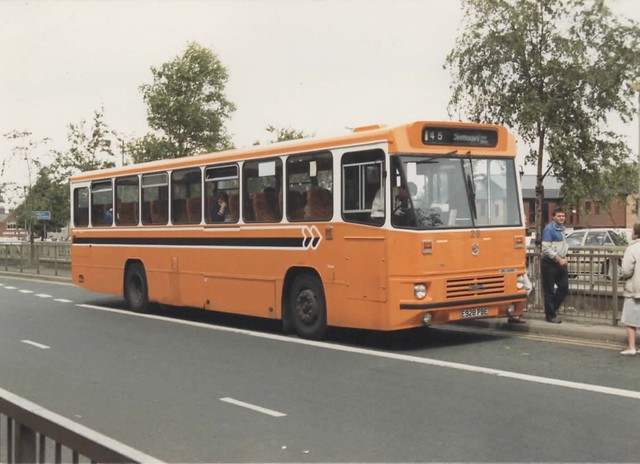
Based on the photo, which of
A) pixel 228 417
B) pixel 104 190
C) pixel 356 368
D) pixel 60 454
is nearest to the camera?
pixel 60 454

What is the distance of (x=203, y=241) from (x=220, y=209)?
2.55ft

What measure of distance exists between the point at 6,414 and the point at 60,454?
1.20 feet

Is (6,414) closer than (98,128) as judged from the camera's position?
Yes

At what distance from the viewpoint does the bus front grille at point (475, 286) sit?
10.3 meters

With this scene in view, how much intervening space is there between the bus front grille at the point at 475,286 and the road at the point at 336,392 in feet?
2.38

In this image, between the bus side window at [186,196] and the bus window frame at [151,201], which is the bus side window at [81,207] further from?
the bus side window at [186,196]

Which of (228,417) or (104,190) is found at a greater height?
(104,190)

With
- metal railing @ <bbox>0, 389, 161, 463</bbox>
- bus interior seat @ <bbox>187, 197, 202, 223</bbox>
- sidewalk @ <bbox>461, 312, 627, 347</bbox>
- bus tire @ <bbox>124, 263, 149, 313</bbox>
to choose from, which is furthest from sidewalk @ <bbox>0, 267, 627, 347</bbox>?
metal railing @ <bbox>0, 389, 161, 463</bbox>

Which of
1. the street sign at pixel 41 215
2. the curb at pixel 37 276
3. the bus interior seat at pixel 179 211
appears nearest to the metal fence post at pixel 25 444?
the bus interior seat at pixel 179 211

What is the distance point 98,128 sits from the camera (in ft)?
125

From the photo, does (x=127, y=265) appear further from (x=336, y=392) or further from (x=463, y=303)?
(x=336, y=392)

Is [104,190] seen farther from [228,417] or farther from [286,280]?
[228,417]

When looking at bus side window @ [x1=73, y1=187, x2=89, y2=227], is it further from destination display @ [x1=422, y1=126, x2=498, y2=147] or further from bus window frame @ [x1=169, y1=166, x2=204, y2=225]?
destination display @ [x1=422, y1=126, x2=498, y2=147]

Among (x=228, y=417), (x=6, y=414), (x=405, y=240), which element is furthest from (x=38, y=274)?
(x=6, y=414)
